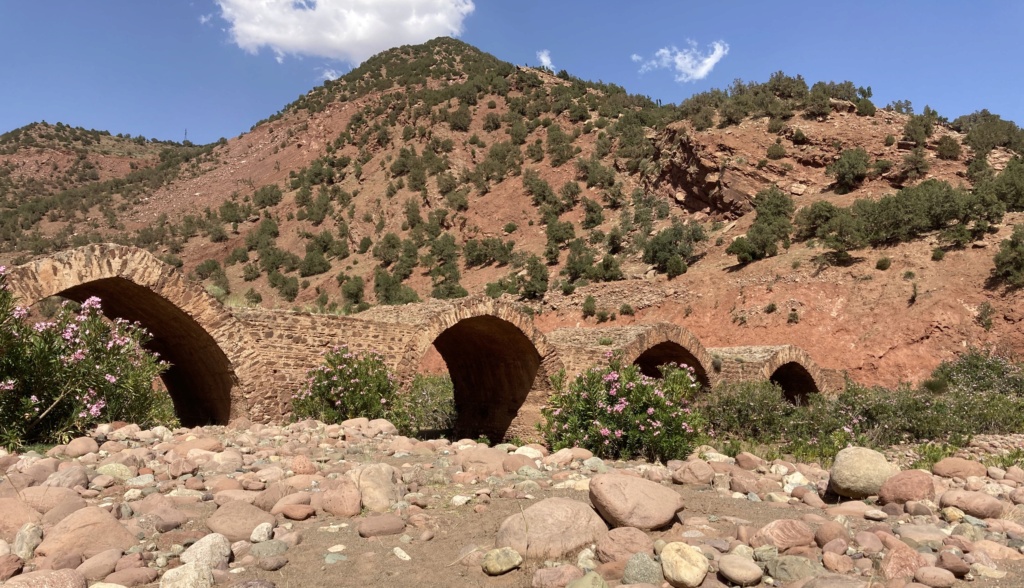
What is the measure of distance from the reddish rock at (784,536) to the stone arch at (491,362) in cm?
590

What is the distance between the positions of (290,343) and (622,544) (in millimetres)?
7175

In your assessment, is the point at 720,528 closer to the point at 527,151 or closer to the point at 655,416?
the point at 655,416

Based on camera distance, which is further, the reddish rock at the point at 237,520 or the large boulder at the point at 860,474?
the large boulder at the point at 860,474

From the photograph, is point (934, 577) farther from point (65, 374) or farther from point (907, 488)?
point (65, 374)

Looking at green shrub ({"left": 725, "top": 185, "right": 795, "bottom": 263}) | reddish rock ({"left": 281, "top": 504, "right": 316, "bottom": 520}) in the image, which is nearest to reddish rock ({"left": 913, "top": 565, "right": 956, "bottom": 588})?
reddish rock ({"left": 281, "top": 504, "right": 316, "bottom": 520})

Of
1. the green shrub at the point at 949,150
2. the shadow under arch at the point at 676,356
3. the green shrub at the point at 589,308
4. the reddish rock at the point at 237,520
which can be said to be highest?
the green shrub at the point at 949,150

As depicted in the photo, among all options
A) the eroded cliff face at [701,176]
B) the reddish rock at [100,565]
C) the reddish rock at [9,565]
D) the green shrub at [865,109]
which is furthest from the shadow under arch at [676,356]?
the green shrub at [865,109]

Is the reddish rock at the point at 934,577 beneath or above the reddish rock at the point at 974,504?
above

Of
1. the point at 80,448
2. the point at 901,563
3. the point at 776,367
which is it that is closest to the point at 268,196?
the point at 776,367

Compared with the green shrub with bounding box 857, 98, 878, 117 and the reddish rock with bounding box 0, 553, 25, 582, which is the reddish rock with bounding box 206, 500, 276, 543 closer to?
the reddish rock with bounding box 0, 553, 25, 582

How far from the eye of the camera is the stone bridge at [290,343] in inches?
302

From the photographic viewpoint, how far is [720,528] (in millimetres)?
4266

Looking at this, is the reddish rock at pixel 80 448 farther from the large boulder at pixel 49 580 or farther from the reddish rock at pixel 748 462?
the reddish rock at pixel 748 462

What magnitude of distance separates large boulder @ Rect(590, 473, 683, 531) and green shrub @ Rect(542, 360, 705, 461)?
3360mm
